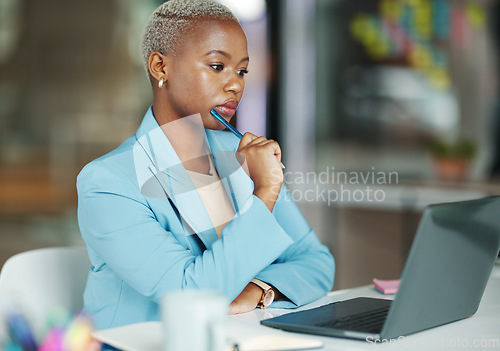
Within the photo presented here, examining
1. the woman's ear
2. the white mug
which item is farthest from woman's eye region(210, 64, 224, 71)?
the white mug

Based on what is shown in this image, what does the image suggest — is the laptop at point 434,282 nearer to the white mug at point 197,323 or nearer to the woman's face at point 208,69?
the white mug at point 197,323

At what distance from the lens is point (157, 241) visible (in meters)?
1.05

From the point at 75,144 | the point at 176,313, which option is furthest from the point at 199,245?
the point at 75,144

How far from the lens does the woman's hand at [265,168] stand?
1080 mm

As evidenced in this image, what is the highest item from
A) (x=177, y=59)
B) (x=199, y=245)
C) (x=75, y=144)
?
(x=177, y=59)

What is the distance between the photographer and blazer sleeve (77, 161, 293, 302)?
1032 millimetres

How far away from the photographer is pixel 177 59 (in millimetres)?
1182

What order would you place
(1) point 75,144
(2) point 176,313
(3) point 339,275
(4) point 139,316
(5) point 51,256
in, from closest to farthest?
1. (2) point 176,313
2. (4) point 139,316
3. (5) point 51,256
4. (3) point 339,275
5. (1) point 75,144

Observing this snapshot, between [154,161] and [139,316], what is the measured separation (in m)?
0.29

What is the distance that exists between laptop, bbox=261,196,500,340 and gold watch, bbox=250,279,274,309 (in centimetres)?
13

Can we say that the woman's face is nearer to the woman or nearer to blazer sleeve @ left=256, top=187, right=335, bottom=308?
the woman

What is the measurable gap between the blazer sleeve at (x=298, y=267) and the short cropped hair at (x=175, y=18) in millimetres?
425

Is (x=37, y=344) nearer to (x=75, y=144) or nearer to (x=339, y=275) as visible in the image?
(x=339, y=275)

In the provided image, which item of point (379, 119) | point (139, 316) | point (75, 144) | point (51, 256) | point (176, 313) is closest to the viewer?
point (176, 313)
